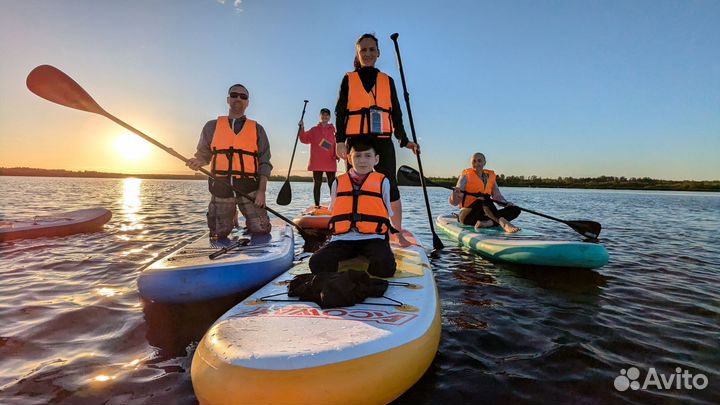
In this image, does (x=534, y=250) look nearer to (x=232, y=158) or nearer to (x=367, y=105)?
(x=367, y=105)

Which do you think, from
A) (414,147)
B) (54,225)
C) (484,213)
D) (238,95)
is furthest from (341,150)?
(54,225)

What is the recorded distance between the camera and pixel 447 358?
274 centimetres

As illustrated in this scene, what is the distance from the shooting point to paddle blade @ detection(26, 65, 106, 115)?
3.95 meters

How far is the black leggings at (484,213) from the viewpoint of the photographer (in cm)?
732

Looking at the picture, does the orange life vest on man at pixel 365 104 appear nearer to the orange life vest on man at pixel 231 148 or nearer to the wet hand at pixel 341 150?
the wet hand at pixel 341 150

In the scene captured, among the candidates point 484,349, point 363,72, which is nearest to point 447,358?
point 484,349

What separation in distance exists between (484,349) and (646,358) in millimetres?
1259

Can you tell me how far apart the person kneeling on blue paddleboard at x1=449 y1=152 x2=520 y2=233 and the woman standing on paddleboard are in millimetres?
3208

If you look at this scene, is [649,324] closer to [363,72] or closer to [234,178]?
[363,72]

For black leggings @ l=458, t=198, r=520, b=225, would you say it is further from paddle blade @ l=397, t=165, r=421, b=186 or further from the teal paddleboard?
paddle blade @ l=397, t=165, r=421, b=186

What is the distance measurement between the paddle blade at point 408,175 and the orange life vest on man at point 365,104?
58.5 inches

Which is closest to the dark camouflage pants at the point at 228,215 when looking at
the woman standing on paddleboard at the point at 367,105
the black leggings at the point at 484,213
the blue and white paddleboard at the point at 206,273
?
the blue and white paddleboard at the point at 206,273

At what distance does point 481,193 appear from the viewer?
743 centimetres

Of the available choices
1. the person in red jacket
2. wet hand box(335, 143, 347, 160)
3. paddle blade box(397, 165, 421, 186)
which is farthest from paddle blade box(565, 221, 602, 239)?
the person in red jacket
